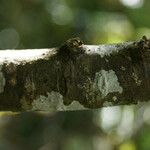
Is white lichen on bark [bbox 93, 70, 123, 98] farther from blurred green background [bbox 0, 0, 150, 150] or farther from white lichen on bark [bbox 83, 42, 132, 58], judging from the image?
blurred green background [bbox 0, 0, 150, 150]

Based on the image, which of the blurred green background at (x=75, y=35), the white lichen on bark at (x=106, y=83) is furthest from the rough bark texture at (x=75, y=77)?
the blurred green background at (x=75, y=35)

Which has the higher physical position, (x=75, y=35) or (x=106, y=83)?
(x=75, y=35)

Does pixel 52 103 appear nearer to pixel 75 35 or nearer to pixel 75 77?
pixel 75 77

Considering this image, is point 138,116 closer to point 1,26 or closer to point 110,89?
point 1,26

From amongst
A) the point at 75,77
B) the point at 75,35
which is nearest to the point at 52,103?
the point at 75,77

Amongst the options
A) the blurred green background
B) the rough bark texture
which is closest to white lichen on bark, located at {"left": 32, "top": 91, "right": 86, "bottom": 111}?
the rough bark texture

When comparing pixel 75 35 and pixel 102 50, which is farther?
pixel 75 35

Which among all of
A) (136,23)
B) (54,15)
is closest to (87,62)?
(136,23)
